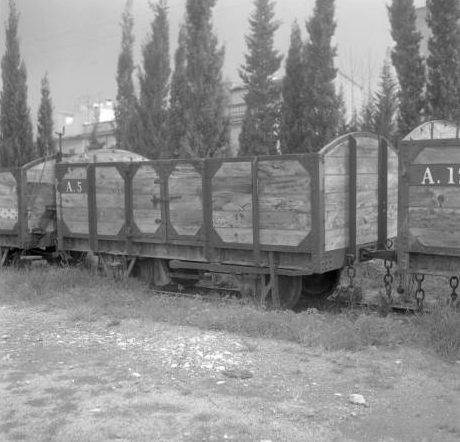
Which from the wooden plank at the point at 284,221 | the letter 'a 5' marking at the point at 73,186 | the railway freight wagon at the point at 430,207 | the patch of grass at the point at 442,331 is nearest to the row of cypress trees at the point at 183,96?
the letter 'a 5' marking at the point at 73,186

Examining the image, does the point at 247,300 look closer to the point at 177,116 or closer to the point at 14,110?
the point at 177,116

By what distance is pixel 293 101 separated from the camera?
17672 millimetres

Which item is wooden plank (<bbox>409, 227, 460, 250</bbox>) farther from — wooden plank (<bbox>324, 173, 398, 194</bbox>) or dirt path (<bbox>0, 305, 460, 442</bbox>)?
dirt path (<bbox>0, 305, 460, 442</bbox>)

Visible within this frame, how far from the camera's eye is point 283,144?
58.4 ft

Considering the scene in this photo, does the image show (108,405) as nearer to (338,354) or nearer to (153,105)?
(338,354)

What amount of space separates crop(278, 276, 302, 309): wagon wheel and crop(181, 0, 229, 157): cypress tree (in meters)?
10.2

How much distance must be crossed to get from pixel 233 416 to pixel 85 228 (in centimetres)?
639

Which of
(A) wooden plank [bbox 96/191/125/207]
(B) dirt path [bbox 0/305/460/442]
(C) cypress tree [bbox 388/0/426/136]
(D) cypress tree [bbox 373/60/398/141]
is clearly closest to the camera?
(B) dirt path [bbox 0/305/460/442]

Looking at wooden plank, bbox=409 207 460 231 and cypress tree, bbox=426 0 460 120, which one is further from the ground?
cypress tree, bbox=426 0 460 120

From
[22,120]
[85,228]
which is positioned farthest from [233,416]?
[22,120]

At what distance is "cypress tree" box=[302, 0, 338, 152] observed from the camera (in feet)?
55.8

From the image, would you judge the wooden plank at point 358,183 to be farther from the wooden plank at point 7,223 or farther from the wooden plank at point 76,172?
the wooden plank at point 7,223

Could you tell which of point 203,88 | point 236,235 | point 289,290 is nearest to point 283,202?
point 236,235

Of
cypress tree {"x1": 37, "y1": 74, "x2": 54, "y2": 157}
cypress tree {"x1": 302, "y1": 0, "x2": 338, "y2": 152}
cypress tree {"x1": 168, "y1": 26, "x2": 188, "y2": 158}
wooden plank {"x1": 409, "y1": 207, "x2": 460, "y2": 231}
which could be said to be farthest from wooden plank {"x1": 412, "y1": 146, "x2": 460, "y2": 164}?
cypress tree {"x1": 37, "y1": 74, "x2": 54, "y2": 157}
